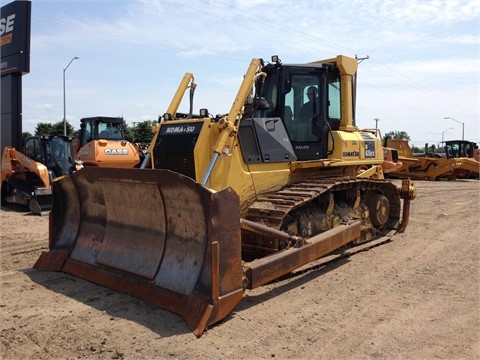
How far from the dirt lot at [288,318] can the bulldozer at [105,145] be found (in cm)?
881

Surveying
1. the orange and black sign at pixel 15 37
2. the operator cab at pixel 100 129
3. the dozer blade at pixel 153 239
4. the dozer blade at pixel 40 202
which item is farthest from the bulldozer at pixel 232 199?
the operator cab at pixel 100 129

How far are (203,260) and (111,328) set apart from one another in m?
0.96

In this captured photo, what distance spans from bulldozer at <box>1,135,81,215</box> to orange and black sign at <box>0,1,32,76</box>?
2.32m

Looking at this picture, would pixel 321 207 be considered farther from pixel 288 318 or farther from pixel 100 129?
pixel 100 129

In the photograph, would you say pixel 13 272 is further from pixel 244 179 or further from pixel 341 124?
pixel 341 124

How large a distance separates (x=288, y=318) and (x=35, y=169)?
962cm

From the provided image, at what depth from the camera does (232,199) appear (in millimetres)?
4219

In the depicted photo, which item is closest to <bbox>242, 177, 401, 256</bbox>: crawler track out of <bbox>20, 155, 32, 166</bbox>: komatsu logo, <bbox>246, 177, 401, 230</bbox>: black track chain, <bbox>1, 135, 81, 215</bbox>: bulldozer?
<bbox>246, 177, 401, 230</bbox>: black track chain

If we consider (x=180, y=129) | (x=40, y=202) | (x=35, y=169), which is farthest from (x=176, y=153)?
(x=35, y=169)

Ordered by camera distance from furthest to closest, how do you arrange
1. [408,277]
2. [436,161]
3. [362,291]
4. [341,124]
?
[436,161] < [341,124] < [408,277] < [362,291]

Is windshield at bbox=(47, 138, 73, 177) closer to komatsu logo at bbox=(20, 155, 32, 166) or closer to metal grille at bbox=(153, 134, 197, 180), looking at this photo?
komatsu logo at bbox=(20, 155, 32, 166)

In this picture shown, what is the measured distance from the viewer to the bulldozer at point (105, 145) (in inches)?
594

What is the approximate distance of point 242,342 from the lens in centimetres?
378

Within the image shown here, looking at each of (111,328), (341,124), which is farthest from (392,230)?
(111,328)
